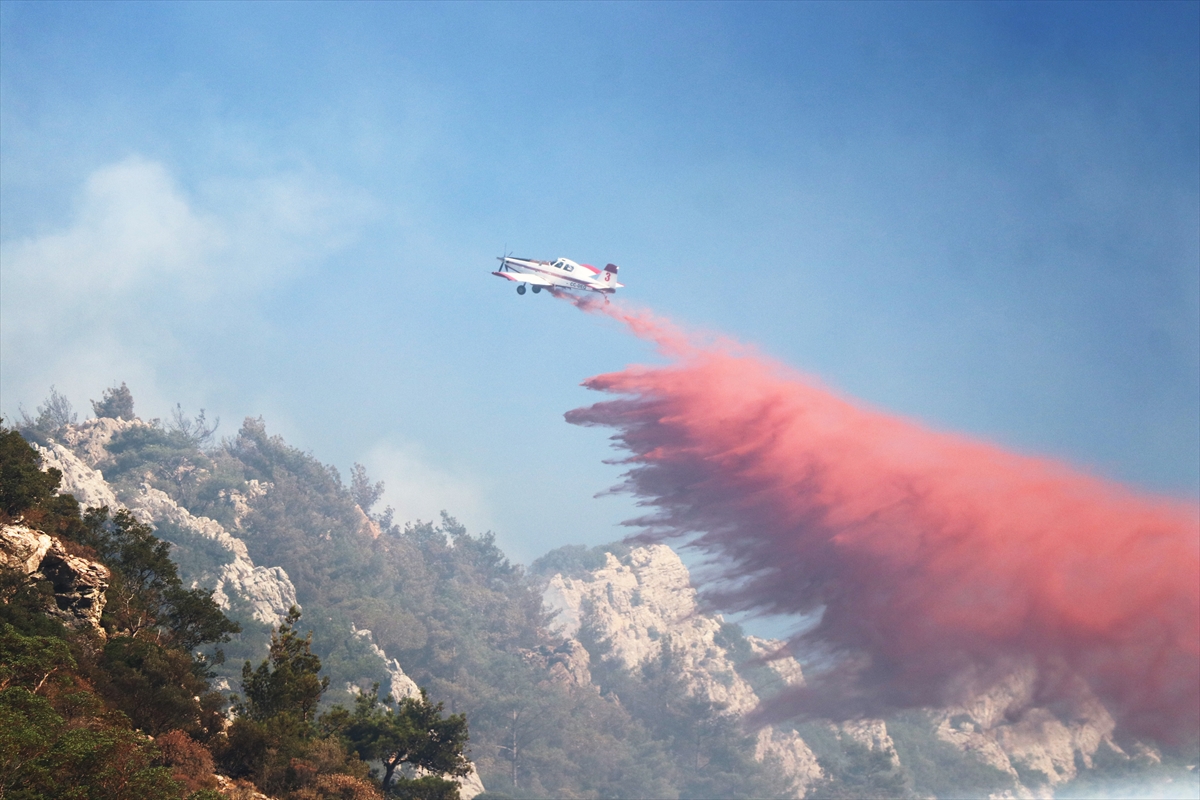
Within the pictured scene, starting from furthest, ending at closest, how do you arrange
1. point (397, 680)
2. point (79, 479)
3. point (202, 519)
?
1. point (202, 519)
2. point (397, 680)
3. point (79, 479)

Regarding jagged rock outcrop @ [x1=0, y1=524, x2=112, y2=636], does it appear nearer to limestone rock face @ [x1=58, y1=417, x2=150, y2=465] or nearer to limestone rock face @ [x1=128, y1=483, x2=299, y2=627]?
limestone rock face @ [x1=128, y1=483, x2=299, y2=627]

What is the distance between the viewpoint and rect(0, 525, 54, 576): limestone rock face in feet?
103

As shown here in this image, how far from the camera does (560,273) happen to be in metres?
83.1

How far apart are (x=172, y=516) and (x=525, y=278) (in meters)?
101

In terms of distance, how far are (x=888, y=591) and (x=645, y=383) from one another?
21.7m

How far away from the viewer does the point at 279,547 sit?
170 metres

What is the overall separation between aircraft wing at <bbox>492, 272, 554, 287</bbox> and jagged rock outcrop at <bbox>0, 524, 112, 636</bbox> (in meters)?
48.0

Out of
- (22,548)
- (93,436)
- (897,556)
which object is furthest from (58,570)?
(93,436)

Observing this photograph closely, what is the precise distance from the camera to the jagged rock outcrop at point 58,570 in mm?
31844

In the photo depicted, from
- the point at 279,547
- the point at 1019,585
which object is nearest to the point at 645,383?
the point at 1019,585

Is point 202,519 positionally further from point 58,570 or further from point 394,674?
point 58,570

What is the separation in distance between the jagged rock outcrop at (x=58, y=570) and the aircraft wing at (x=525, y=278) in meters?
48.0

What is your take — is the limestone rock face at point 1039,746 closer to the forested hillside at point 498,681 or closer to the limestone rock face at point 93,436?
the forested hillside at point 498,681

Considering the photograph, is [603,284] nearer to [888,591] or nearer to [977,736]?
[888,591]
